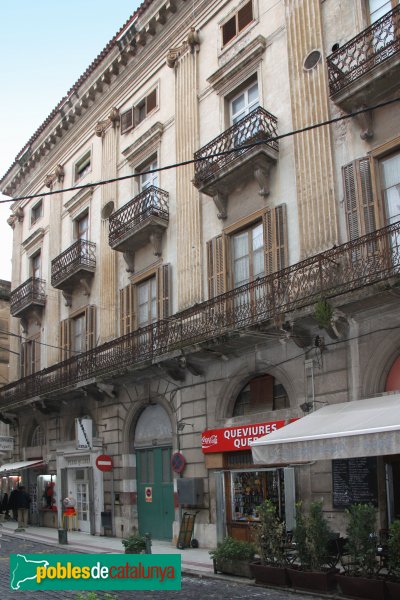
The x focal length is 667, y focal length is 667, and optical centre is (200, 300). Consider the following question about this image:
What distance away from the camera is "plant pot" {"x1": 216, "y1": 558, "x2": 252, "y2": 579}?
11633 mm

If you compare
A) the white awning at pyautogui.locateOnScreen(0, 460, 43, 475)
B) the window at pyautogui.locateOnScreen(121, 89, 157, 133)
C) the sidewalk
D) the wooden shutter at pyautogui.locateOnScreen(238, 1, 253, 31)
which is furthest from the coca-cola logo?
the window at pyautogui.locateOnScreen(121, 89, 157, 133)

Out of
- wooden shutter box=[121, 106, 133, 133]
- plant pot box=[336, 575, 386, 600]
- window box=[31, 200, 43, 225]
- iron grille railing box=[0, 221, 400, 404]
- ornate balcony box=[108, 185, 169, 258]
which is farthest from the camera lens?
window box=[31, 200, 43, 225]

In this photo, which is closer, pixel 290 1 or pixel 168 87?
pixel 290 1

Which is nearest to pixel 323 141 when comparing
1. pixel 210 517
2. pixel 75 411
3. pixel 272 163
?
pixel 272 163

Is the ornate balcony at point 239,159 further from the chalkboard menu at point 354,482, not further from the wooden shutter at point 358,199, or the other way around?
the chalkboard menu at point 354,482

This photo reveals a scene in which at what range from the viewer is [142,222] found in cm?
1956

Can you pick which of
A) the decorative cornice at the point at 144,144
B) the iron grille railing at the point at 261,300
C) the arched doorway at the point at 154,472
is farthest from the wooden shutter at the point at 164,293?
the decorative cornice at the point at 144,144

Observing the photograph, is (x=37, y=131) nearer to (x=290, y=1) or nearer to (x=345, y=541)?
(x=290, y=1)

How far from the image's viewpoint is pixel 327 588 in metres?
9.89

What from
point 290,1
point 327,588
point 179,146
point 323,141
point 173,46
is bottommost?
point 327,588

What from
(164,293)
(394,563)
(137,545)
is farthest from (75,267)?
(394,563)

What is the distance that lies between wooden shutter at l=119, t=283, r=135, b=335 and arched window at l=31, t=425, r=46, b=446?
742 centimetres

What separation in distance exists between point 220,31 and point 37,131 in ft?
39.7

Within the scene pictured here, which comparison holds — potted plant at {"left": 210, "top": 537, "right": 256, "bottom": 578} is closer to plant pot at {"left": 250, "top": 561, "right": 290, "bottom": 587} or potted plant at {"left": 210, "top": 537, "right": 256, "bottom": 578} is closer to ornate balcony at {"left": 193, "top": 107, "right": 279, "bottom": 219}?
plant pot at {"left": 250, "top": 561, "right": 290, "bottom": 587}
